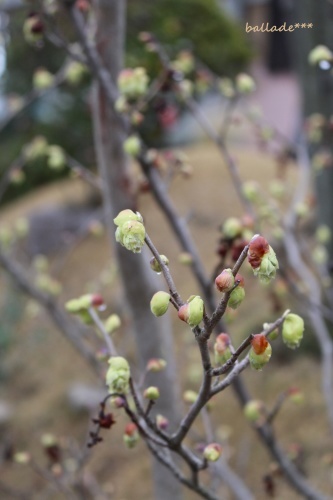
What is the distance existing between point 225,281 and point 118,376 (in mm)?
251

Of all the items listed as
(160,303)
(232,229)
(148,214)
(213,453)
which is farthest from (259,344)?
(148,214)

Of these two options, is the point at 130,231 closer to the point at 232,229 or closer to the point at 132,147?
the point at 232,229

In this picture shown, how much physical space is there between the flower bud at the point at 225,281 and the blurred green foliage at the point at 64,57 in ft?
17.1

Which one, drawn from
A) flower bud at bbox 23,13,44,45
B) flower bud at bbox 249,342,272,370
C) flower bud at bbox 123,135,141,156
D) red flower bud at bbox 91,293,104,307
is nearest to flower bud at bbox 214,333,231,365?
flower bud at bbox 249,342,272,370

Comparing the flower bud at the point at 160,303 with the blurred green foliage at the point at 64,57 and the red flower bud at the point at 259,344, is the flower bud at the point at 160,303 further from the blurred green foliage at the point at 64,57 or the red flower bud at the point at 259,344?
the blurred green foliage at the point at 64,57

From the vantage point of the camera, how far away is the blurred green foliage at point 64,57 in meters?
6.41

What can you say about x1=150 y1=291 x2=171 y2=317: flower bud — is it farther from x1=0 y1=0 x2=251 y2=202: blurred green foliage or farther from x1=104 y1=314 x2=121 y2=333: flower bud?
x1=0 y1=0 x2=251 y2=202: blurred green foliage

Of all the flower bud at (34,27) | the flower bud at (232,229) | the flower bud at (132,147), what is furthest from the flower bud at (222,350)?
the flower bud at (34,27)

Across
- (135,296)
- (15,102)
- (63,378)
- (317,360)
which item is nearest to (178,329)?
(63,378)

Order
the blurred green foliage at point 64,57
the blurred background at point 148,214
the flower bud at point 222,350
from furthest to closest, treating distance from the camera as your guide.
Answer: the blurred green foliage at point 64,57
the blurred background at point 148,214
the flower bud at point 222,350

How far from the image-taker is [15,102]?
258 centimetres

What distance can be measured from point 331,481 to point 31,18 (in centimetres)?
216

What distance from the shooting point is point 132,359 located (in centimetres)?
399

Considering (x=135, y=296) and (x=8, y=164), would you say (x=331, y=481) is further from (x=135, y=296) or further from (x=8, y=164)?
(x=8, y=164)
